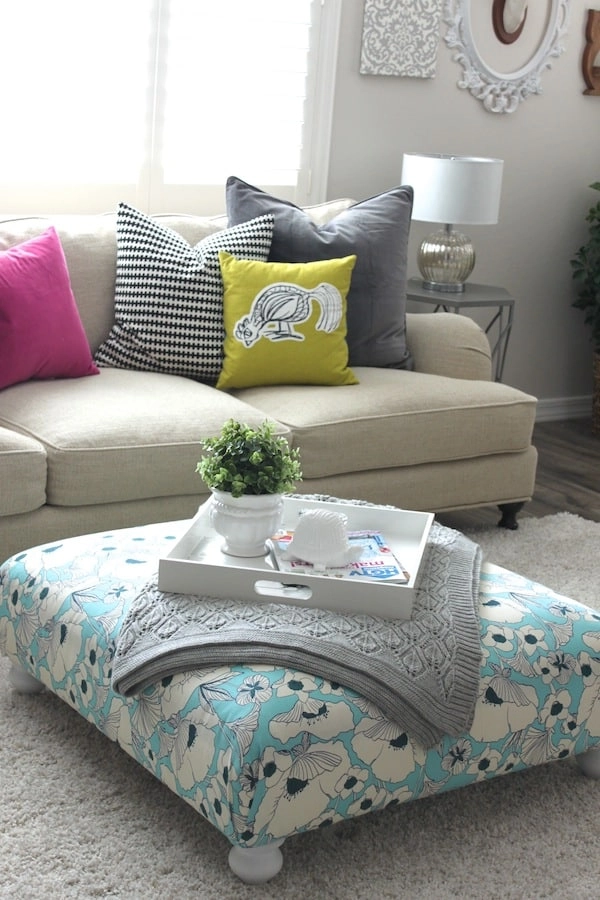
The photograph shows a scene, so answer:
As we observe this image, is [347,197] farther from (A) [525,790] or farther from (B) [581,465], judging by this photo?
(A) [525,790]

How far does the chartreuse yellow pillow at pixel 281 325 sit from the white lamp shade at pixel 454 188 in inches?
32.4

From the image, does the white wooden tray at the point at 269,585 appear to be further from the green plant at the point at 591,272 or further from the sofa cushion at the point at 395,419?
the green plant at the point at 591,272

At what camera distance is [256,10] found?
390 centimetres

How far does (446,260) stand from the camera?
4.18m

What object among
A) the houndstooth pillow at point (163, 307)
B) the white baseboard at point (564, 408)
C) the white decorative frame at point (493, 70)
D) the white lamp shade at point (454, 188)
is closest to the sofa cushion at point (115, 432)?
the houndstooth pillow at point (163, 307)

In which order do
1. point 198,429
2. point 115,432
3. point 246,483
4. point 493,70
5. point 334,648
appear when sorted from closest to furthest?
point 334,648, point 246,483, point 115,432, point 198,429, point 493,70

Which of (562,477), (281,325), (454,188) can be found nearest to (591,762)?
(281,325)

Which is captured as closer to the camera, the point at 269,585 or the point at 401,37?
the point at 269,585

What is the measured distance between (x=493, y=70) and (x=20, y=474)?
110 inches

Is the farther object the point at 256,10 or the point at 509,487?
the point at 256,10

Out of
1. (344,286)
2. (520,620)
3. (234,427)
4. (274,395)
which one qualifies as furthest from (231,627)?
(344,286)

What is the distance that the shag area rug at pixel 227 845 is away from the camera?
70.2 inches

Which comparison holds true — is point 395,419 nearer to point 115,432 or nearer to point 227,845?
point 115,432

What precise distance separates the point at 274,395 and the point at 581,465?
1.66 metres
